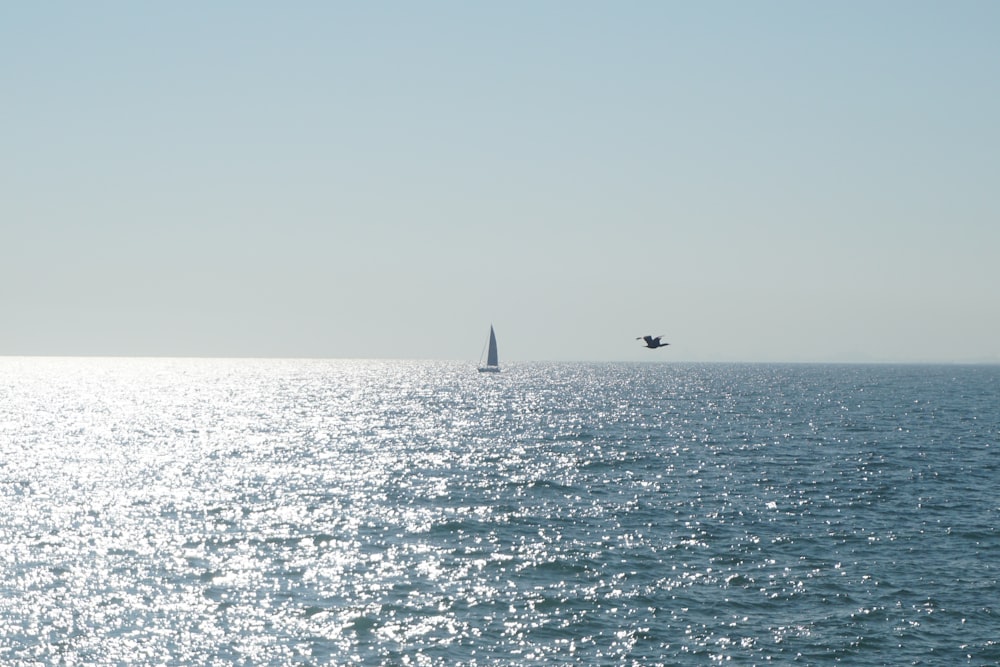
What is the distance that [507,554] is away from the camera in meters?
49.1

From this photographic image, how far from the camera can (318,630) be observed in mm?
37000

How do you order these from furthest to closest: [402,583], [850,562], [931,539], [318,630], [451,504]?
1. [451,504]
2. [931,539]
3. [850,562]
4. [402,583]
5. [318,630]

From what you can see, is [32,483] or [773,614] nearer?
[773,614]

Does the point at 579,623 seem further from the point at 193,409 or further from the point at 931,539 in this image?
the point at 193,409

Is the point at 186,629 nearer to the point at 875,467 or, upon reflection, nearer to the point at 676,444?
the point at 875,467

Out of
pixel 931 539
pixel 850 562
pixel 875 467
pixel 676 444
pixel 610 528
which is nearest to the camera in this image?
pixel 850 562

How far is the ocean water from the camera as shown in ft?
116

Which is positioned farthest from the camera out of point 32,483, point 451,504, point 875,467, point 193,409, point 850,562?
point 193,409

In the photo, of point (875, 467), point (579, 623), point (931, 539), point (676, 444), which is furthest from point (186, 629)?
point (676, 444)

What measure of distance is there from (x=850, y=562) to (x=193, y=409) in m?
156

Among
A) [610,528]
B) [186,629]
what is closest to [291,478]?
[610,528]

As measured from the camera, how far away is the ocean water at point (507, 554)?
116ft

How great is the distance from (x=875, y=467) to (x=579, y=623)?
53220mm

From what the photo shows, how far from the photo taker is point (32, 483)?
75000mm
